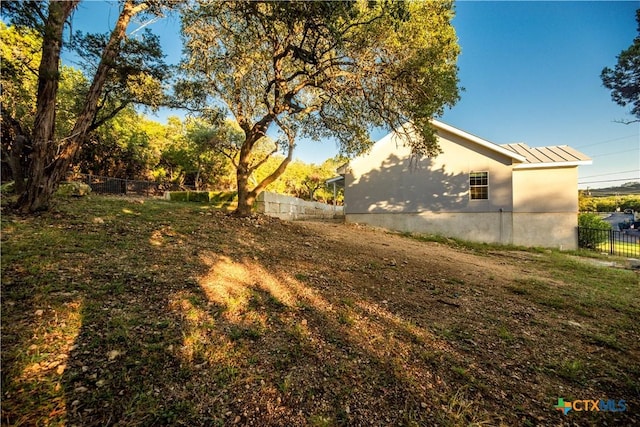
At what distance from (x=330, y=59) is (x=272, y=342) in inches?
233

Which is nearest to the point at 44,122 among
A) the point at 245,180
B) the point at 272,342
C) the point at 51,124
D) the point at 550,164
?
the point at 51,124

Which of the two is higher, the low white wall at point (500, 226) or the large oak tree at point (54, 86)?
the large oak tree at point (54, 86)

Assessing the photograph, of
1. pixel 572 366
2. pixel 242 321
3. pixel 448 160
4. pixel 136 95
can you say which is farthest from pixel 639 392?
pixel 448 160

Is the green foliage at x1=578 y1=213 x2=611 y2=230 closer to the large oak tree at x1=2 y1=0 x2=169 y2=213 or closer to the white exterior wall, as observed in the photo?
the white exterior wall

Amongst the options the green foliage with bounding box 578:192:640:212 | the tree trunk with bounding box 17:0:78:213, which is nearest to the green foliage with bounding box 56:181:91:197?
the tree trunk with bounding box 17:0:78:213

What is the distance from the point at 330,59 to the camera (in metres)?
5.93

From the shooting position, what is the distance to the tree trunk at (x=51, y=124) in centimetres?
464

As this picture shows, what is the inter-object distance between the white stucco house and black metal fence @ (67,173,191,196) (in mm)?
18488

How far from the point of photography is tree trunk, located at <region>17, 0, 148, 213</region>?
4637 millimetres

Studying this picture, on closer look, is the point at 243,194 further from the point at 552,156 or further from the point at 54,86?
the point at 552,156

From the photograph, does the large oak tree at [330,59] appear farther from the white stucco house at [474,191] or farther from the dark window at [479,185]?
the dark window at [479,185]

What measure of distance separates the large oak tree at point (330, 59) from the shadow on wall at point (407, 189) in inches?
229

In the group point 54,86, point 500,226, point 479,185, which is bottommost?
point 500,226

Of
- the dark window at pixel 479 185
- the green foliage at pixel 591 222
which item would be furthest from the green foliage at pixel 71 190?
the green foliage at pixel 591 222
